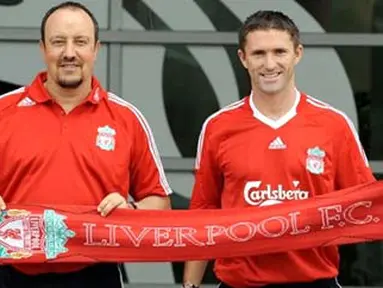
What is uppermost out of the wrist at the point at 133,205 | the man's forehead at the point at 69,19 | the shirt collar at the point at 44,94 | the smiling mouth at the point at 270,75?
the man's forehead at the point at 69,19

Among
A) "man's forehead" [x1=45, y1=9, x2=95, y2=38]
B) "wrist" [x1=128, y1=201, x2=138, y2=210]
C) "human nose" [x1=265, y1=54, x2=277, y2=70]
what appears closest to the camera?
"human nose" [x1=265, y1=54, x2=277, y2=70]

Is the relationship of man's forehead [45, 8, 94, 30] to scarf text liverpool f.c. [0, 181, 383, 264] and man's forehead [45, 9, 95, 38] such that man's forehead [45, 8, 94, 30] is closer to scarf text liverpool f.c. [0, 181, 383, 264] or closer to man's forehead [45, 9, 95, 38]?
man's forehead [45, 9, 95, 38]

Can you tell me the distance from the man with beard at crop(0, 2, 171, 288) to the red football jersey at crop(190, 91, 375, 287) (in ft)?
1.19

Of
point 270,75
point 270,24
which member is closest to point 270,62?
point 270,75

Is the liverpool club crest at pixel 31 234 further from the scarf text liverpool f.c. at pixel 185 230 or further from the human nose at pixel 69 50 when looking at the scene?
the human nose at pixel 69 50

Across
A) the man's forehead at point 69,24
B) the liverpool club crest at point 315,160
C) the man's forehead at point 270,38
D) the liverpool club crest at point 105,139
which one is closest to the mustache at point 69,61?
the man's forehead at point 69,24

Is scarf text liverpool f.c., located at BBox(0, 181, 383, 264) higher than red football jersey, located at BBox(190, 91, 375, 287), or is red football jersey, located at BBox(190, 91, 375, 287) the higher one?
red football jersey, located at BBox(190, 91, 375, 287)

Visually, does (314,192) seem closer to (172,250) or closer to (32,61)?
(172,250)

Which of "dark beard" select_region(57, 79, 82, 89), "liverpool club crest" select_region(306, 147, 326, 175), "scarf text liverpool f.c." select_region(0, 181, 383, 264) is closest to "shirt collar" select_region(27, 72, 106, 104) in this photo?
"dark beard" select_region(57, 79, 82, 89)

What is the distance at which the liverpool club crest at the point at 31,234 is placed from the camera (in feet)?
13.6

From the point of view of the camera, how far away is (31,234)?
4215 millimetres

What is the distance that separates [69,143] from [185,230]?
0.60 meters

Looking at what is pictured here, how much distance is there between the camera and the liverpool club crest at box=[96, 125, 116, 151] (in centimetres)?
415

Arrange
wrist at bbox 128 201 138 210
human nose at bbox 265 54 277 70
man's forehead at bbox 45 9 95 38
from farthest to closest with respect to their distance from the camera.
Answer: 1. wrist at bbox 128 201 138 210
2. man's forehead at bbox 45 9 95 38
3. human nose at bbox 265 54 277 70
